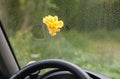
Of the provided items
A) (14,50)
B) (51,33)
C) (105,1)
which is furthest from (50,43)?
(105,1)

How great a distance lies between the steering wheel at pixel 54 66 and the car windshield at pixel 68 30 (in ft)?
1.16

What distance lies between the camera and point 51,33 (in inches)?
79.2

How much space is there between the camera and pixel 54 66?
5.38 ft

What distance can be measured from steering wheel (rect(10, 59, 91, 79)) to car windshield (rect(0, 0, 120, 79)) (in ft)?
1.16

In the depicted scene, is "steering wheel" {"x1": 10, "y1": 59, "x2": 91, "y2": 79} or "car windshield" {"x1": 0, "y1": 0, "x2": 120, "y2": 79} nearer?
"steering wheel" {"x1": 10, "y1": 59, "x2": 91, "y2": 79}

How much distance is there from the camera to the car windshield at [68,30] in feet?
6.49

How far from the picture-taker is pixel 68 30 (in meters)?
2.02

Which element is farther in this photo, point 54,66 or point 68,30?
point 68,30

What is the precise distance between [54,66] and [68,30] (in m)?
0.42

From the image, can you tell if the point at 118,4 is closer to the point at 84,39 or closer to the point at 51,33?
the point at 84,39

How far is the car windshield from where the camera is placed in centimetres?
198

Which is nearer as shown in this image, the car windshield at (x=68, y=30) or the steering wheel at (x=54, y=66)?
the steering wheel at (x=54, y=66)

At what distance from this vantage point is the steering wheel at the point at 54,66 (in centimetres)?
154

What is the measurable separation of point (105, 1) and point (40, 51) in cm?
46
